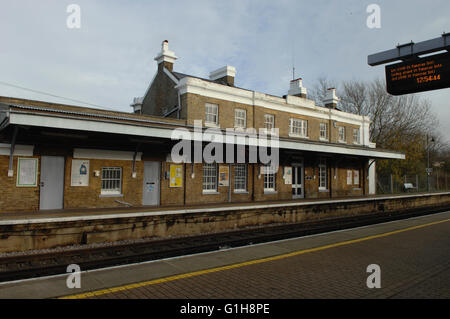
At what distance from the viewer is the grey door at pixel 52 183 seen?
38.4 ft

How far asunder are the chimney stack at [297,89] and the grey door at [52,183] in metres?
16.6

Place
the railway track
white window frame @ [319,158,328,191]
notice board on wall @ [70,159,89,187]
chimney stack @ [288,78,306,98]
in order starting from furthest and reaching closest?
1. chimney stack @ [288,78,306,98]
2. white window frame @ [319,158,328,191]
3. notice board on wall @ [70,159,89,187]
4. the railway track

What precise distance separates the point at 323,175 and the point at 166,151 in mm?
12393

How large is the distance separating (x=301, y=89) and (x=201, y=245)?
1734 cm

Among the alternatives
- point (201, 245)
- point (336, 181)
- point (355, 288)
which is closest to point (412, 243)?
point (355, 288)

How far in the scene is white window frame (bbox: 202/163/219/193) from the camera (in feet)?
53.2

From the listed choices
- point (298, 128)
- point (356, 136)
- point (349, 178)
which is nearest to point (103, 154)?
point (298, 128)

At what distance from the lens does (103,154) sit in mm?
13000

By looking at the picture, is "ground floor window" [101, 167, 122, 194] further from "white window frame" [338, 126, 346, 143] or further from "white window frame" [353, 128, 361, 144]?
"white window frame" [353, 128, 361, 144]

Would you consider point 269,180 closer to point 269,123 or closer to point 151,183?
point 269,123

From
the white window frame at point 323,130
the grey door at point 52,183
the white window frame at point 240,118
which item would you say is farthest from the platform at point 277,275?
the white window frame at point 323,130

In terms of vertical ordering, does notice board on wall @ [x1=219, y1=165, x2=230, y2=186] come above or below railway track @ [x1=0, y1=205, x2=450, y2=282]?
above

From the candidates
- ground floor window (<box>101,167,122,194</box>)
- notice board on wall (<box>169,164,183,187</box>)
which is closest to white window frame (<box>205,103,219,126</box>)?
notice board on wall (<box>169,164,183,187</box>)

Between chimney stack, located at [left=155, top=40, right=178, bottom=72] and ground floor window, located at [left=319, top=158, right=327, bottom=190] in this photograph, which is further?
ground floor window, located at [left=319, top=158, right=327, bottom=190]
